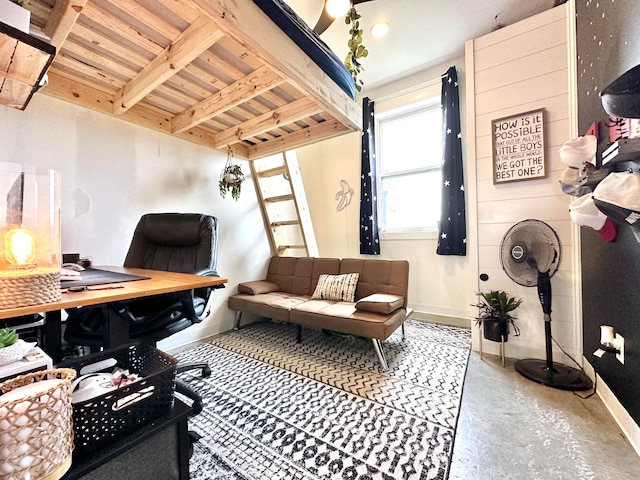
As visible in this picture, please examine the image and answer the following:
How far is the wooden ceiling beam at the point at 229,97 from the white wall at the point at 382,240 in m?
1.89

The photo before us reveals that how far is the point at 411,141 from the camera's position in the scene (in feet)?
11.3

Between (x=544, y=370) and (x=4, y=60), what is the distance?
3.45 metres

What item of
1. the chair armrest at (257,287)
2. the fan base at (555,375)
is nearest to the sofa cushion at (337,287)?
the chair armrest at (257,287)

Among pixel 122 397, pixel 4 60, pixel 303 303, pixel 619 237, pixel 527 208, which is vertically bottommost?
pixel 303 303

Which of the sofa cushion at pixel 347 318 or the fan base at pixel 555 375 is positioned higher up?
the sofa cushion at pixel 347 318

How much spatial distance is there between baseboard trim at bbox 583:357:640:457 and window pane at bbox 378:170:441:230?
1.98 m

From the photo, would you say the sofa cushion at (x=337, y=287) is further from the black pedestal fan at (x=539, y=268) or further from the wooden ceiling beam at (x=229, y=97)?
the wooden ceiling beam at (x=229, y=97)

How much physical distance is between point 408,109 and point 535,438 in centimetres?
340

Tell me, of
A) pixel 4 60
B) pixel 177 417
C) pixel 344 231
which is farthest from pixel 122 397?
pixel 344 231

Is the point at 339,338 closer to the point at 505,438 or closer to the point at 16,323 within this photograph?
the point at 505,438

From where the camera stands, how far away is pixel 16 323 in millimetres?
1383

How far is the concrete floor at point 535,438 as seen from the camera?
1082 millimetres

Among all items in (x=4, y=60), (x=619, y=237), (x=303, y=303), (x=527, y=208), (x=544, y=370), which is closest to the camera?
(x=4, y=60)

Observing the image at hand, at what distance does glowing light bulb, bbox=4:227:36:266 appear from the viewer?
78 centimetres
